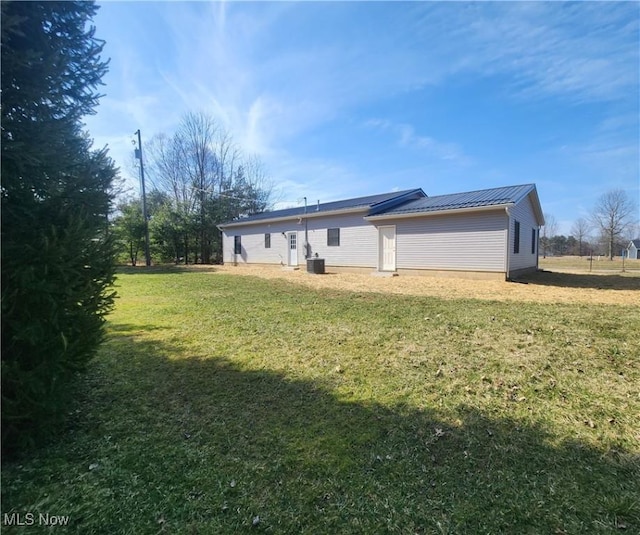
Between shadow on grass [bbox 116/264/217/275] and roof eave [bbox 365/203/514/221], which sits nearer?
roof eave [bbox 365/203/514/221]

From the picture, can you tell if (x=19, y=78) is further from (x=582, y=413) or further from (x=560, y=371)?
(x=560, y=371)

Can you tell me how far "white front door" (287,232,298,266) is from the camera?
17.7m

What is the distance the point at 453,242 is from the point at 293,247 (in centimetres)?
907

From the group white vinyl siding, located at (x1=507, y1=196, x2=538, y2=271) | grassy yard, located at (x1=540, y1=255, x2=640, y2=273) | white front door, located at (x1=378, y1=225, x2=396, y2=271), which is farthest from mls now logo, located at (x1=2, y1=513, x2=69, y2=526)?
grassy yard, located at (x1=540, y1=255, x2=640, y2=273)

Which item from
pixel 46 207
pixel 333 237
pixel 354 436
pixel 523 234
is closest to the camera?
pixel 46 207

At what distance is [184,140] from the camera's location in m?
28.8

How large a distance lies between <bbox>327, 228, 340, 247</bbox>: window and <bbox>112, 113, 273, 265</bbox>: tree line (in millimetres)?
13657

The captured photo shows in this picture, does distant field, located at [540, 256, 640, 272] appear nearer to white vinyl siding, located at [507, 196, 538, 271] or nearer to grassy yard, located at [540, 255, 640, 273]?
grassy yard, located at [540, 255, 640, 273]

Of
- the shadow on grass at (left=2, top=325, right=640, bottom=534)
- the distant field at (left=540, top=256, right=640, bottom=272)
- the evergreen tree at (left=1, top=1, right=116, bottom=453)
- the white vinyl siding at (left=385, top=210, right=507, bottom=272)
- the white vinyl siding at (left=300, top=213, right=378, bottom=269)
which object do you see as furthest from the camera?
the distant field at (left=540, top=256, right=640, bottom=272)

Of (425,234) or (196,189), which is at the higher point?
(196,189)

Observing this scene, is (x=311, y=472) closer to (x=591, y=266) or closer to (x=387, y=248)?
(x=387, y=248)

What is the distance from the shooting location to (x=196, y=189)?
27.4 m

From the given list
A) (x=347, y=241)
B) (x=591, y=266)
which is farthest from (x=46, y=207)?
(x=591, y=266)

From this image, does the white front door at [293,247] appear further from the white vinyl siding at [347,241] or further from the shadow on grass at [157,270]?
the shadow on grass at [157,270]
